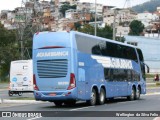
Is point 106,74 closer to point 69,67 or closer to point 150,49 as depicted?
point 69,67

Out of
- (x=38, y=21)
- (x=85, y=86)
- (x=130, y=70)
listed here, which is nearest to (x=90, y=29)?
(x=38, y=21)

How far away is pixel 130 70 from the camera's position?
2980 centimetres

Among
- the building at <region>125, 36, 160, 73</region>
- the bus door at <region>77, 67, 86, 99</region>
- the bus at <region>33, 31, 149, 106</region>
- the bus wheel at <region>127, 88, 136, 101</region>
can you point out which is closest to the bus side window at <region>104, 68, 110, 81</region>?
the bus at <region>33, 31, 149, 106</region>

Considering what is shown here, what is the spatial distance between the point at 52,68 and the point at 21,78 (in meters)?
13.2

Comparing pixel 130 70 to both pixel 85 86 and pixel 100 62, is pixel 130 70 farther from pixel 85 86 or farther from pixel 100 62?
pixel 85 86

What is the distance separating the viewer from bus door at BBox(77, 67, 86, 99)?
22250mm

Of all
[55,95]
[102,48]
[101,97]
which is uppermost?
[102,48]

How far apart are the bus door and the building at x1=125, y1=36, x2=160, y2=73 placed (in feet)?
281

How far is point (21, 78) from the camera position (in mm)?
35250

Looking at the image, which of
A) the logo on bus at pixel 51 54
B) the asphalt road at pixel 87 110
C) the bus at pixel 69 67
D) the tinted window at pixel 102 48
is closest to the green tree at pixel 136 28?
the tinted window at pixel 102 48

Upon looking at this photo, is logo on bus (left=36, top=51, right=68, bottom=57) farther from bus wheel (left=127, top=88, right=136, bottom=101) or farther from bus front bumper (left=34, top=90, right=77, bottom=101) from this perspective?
bus wheel (left=127, top=88, right=136, bottom=101)

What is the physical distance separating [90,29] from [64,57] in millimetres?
82238

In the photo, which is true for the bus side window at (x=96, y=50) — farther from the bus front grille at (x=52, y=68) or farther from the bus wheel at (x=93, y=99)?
the bus front grille at (x=52, y=68)

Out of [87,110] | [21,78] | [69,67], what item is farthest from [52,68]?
[21,78]
